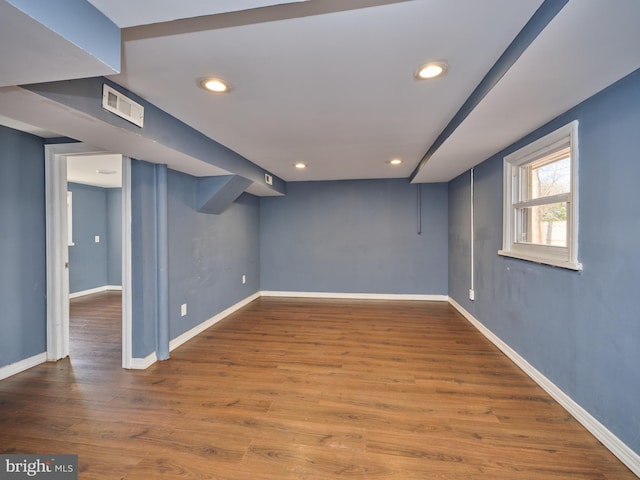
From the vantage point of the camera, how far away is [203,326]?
3.62 metres

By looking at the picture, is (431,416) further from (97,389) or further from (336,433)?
(97,389)

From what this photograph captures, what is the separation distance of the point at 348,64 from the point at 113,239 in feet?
21.1

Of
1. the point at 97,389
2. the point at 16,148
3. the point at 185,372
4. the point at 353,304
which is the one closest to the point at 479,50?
the point at 185,372

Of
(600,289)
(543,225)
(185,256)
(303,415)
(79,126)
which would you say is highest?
(79,126)

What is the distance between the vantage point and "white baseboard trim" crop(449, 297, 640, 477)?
1517 mm

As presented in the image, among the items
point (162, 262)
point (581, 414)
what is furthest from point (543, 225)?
point (162, 262)

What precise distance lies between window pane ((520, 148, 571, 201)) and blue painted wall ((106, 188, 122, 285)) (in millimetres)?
6985

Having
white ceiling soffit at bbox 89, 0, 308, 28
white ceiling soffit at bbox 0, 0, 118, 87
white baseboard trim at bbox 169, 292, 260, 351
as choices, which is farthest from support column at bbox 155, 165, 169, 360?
white ceiling soffit at bbox 89, 0, 308, 28

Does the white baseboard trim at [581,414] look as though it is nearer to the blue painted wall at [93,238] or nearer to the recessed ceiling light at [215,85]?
the recessed ceiling light at [215,85]

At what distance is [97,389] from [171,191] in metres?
1.83

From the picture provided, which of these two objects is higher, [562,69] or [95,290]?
[562,69]

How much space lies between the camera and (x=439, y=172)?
13.0 ft

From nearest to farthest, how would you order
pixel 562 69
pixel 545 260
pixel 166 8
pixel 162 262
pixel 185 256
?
pixel 166 8 → pixel 562 69 → pixel 545 260 → pixel 162 262 → pixel 185 256

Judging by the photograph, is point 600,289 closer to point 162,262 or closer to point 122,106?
point 122,106
